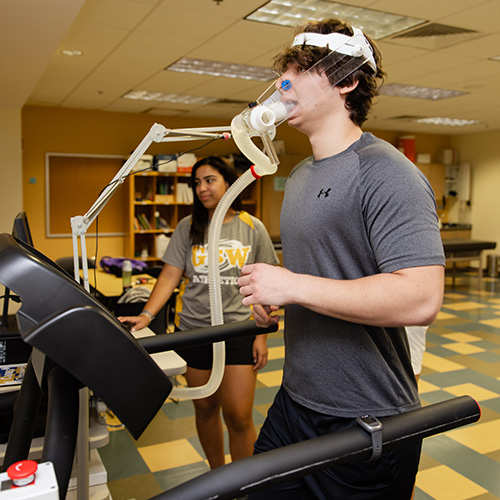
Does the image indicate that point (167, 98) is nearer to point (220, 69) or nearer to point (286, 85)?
point (220, 69)

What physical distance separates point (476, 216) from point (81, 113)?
7.62 metres

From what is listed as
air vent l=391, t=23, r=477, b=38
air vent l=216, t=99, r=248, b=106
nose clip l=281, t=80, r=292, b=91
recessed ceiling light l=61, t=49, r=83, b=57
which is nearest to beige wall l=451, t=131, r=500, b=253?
air vent l=216, t=99, r=248, b=106

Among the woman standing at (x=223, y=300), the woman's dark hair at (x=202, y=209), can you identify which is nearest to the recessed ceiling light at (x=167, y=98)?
the woman's dark hair at (x=202, y=209)

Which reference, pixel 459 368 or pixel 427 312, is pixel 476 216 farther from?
pixel 427 312

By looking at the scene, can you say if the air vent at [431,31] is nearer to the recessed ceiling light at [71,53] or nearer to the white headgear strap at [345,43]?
the recessed ceiling light at [71,53]

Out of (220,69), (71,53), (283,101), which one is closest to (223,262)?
(283,101)

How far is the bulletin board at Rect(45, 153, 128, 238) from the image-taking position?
7.47 metres

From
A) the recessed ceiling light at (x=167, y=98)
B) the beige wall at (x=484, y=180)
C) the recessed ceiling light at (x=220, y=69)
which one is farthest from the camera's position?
the beige wall at (x=484, y=180)

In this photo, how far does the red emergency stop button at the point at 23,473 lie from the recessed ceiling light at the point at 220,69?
4577 millimetres

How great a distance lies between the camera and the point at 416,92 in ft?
20.9

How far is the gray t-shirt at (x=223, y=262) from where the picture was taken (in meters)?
2.28

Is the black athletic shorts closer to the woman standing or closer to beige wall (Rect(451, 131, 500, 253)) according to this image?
the woman standing

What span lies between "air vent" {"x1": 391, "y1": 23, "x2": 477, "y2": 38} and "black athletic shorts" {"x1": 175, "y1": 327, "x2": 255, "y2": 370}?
9.48ft

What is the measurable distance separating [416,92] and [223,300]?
16.8ft
